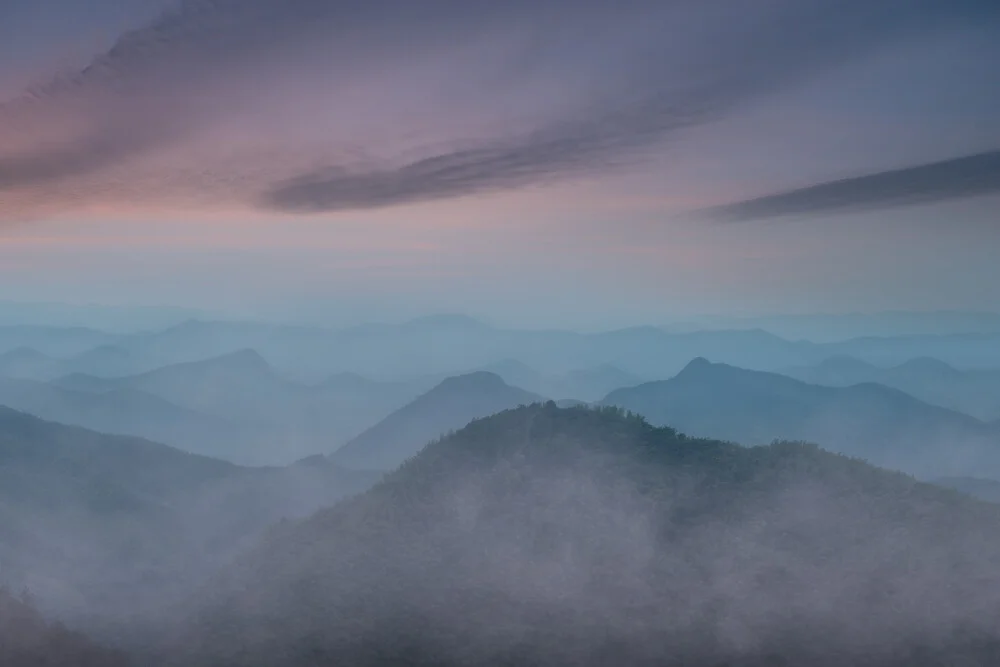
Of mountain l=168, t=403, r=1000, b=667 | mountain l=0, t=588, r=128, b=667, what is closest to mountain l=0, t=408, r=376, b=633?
mountain l=0, t=588, r=128, b=667

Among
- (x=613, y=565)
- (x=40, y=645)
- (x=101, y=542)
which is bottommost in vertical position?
(x=613, y=565)

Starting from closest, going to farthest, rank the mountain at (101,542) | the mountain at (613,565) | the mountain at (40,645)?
the mountain at (40,645)
the mountain at (613,565)
the mountain at (101,542)

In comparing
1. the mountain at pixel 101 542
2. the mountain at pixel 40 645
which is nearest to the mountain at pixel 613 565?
the mountain at pixel 40 645

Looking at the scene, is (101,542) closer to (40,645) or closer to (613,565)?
(40,645)

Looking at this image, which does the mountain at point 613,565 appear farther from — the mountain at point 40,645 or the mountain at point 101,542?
the mountain at point 101,542

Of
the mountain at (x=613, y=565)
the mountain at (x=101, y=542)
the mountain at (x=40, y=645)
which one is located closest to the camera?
the mountain at (x=40, y=645)

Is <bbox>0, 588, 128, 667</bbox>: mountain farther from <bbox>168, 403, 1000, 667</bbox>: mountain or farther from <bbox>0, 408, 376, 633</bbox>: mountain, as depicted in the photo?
<bbox>0, 408, 376, 633</bbox>: mountain

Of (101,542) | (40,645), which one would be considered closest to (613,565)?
(40,645)

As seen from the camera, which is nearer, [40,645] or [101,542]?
[40,645]

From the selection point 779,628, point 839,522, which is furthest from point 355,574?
point 839,522
